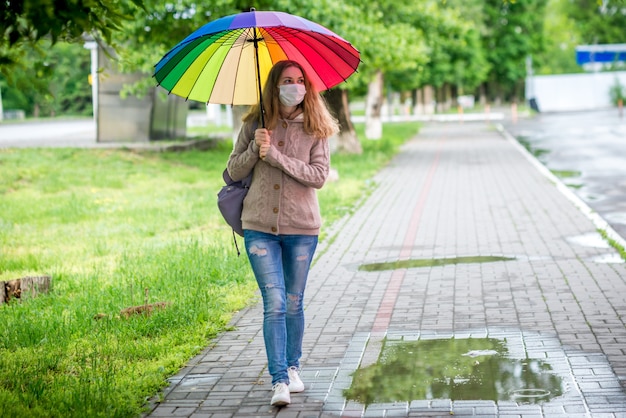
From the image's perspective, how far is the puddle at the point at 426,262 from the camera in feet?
34.3

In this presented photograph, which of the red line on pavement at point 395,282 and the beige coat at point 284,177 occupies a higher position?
the beige coat at point 284,177

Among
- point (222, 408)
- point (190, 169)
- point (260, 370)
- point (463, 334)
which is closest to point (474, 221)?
point (463, 334)

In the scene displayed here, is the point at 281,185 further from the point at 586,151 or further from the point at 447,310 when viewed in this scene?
the point at 586,151

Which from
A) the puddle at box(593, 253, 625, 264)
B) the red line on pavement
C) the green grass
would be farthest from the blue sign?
the puddle at box(593, 253, 625, 264)

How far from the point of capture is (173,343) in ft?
23.6

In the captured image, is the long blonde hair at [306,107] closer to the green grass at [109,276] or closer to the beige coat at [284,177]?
the beige coat at [284,177]

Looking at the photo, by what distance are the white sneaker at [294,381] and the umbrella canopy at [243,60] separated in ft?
5.33

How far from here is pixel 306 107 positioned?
566 centimetres

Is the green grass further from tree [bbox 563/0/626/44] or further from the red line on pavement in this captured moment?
tree [bbox 563/0/626/44]

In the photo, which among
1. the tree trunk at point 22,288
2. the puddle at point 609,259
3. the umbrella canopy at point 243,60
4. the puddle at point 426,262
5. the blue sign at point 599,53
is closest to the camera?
the umbrella canopy at point 243,60

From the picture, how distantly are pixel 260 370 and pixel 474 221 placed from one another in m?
7.85

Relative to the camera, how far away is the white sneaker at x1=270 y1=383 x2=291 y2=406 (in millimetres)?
5562

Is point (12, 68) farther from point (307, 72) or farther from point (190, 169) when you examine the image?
point (190, 169)

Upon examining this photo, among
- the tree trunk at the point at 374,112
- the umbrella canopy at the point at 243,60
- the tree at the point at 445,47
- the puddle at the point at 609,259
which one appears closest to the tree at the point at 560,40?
the tree at the point at 445,47
